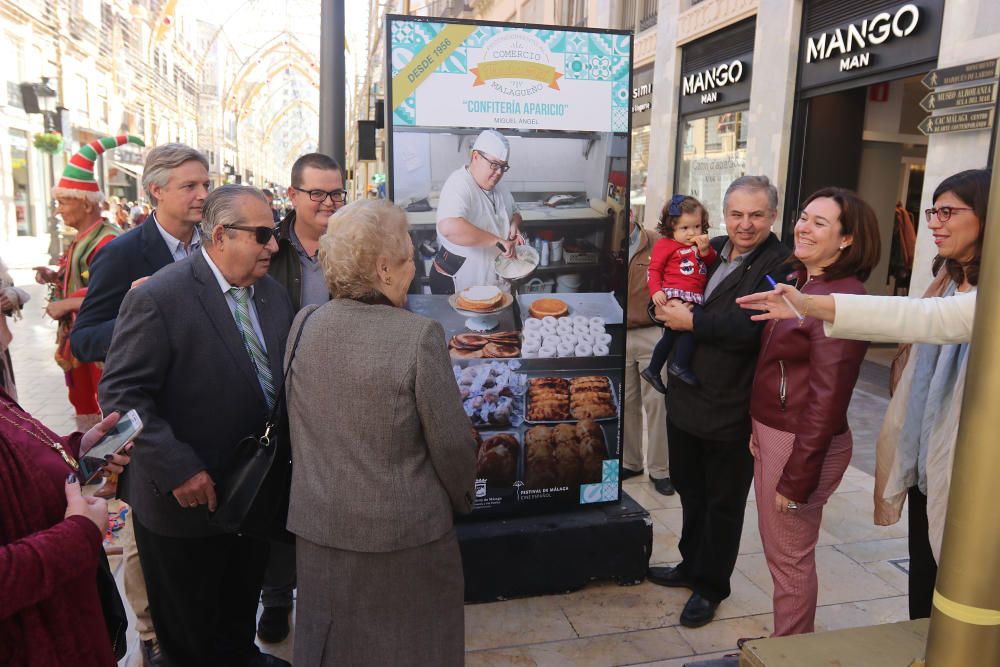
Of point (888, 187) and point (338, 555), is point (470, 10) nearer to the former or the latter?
point (888, 187)

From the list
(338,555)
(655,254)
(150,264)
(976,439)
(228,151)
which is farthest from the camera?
(228,151)

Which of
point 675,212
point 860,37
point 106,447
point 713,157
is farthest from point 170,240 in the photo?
point 713,157

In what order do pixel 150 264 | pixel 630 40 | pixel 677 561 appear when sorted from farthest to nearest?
pixel 677 561
pixel 630 40
pixel 150 264

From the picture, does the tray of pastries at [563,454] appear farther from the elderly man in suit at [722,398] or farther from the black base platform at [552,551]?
the elderly man in suit at [722,398]

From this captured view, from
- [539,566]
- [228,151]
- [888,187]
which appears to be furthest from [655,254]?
[228,151]

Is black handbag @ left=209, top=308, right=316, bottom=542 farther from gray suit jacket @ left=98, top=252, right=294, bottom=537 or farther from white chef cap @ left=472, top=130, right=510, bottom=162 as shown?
white chef cap @ left=472, top=130, right=510, bottom=162

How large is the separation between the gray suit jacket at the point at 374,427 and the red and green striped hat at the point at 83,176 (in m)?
2.94

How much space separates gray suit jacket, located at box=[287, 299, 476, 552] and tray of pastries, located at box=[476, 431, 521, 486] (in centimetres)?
124

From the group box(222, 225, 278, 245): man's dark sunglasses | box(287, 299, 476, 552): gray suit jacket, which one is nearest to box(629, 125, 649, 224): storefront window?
box(222, 225, 278, 245): man's dark sunglasses

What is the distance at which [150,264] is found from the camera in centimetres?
269

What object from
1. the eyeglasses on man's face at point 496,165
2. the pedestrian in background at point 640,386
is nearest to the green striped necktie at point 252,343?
the eyeglasses on man's face at point 496,165

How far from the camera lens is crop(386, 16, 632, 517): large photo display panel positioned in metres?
2.86

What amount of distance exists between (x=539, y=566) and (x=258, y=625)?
134cm

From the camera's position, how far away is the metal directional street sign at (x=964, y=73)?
17.5 ft
